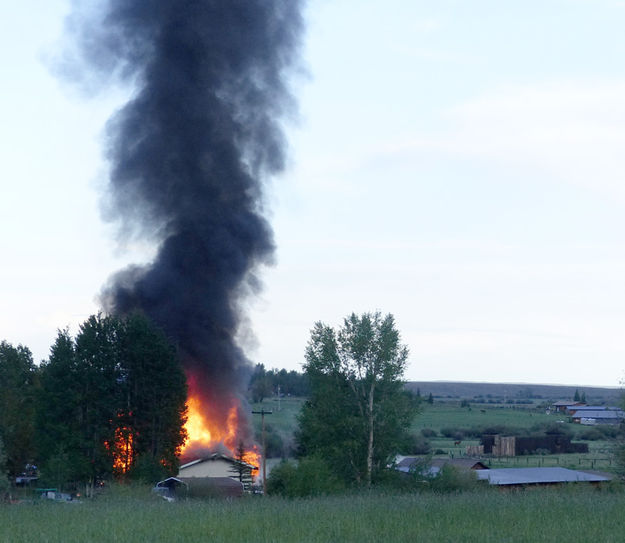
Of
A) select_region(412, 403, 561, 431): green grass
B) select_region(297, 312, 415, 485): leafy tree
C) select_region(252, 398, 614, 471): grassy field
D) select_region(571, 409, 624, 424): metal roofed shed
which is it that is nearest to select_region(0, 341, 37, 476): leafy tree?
select_region(252, 398, 614, 471): grassy field

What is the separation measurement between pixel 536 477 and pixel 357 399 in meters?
16.1

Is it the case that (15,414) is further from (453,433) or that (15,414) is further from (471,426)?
(471,426)

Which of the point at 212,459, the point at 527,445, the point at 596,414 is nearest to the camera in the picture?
the point at 212,459

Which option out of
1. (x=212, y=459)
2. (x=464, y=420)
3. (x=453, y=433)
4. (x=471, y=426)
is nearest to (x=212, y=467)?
(x=212, y=459)

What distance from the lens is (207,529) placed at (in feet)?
91.6

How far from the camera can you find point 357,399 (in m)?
46.8

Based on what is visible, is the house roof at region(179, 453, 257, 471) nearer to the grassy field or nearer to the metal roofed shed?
the grassy field

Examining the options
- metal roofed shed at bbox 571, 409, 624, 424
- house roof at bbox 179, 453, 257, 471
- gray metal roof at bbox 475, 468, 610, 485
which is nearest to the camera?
gray metal roof at bbox 475, 468, 610, 485

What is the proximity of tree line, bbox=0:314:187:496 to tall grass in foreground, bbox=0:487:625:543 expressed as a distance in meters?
17.6

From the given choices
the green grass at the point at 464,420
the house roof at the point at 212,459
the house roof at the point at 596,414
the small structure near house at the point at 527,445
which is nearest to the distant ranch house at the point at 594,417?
the house roof at the point at 596,414

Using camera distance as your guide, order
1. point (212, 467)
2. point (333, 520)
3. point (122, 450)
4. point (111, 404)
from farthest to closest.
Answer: point (212, 467), point (111, 404), point (122, 450), point (333, 520)

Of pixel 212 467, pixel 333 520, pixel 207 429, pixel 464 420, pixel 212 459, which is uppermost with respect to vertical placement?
pixel 207 429

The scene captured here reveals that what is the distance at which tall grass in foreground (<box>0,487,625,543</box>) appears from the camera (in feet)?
86.2

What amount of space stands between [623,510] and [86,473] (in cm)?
3284
